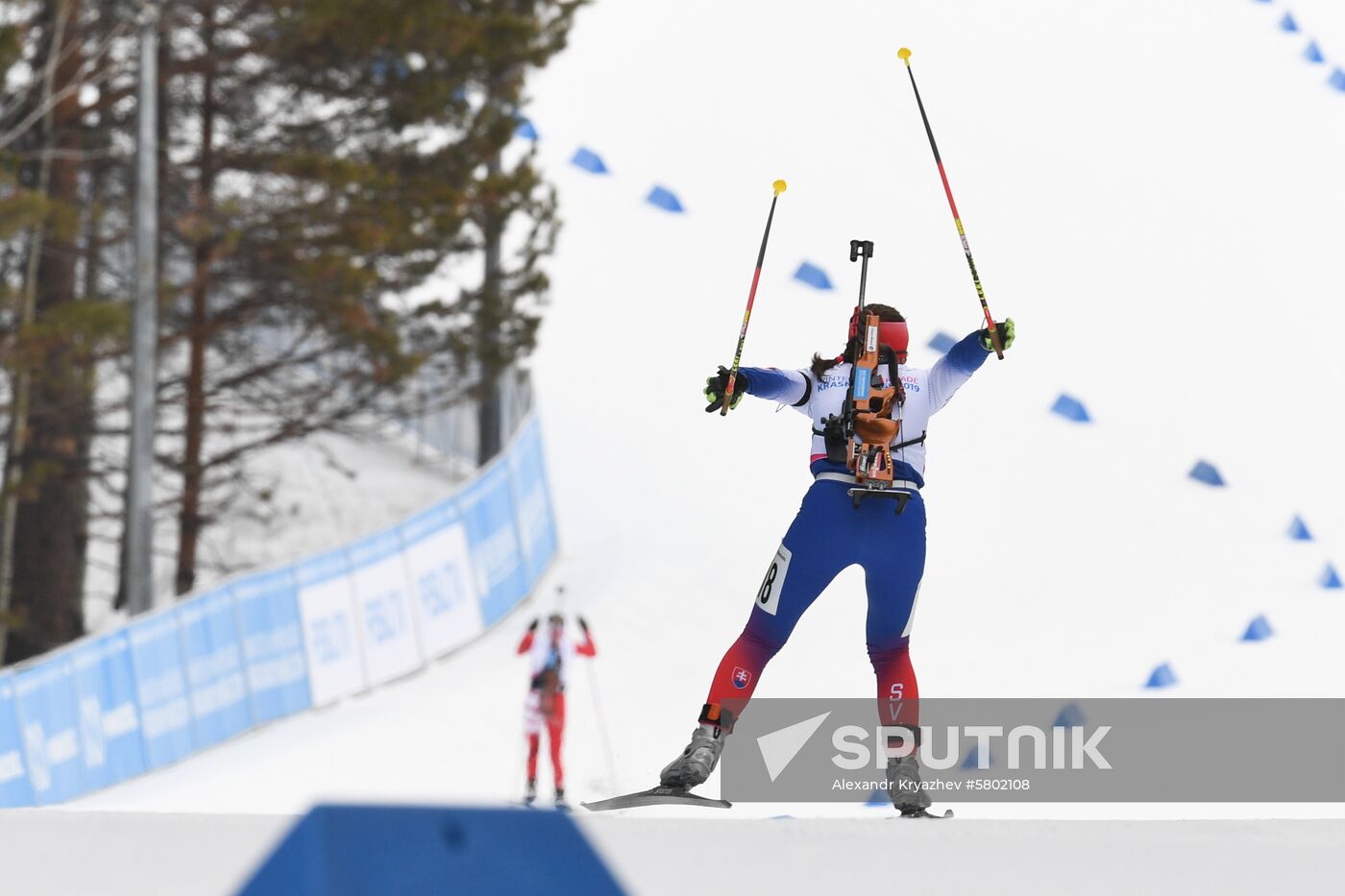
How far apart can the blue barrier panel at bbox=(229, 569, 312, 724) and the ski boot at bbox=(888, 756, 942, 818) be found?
1306 cm

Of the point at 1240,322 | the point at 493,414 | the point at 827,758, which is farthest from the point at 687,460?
the point at 827,758

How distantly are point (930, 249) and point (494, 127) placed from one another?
967cm

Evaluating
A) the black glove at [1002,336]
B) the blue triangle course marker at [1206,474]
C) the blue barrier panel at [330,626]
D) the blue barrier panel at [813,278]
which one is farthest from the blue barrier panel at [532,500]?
the black glove at [1002,336]

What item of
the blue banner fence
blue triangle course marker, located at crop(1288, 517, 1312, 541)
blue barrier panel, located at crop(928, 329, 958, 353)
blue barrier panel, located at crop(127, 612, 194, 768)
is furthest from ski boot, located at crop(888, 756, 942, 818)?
blue barrier panel, located at crop(928, 329, 958, 353)

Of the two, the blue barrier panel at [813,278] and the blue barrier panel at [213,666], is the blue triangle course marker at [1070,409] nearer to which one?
the blue barrier panel at [813,278]

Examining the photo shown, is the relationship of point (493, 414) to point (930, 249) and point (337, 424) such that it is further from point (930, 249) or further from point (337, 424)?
point (930, 249)

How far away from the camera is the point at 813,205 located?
33625mm

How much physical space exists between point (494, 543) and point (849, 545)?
1706 cm

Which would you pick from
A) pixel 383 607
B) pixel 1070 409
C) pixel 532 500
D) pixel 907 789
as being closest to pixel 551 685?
pixel 383 607

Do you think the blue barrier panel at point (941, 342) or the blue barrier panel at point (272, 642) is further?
the blue barrier panel at point (941, 342)

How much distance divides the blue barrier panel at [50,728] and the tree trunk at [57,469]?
19.8 feet

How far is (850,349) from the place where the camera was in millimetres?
5238

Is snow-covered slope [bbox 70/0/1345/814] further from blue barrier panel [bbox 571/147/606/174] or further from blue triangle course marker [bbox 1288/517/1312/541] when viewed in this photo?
blue barrier panel [bbox 571/147/606/174]

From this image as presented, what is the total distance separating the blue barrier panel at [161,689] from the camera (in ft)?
51.1
